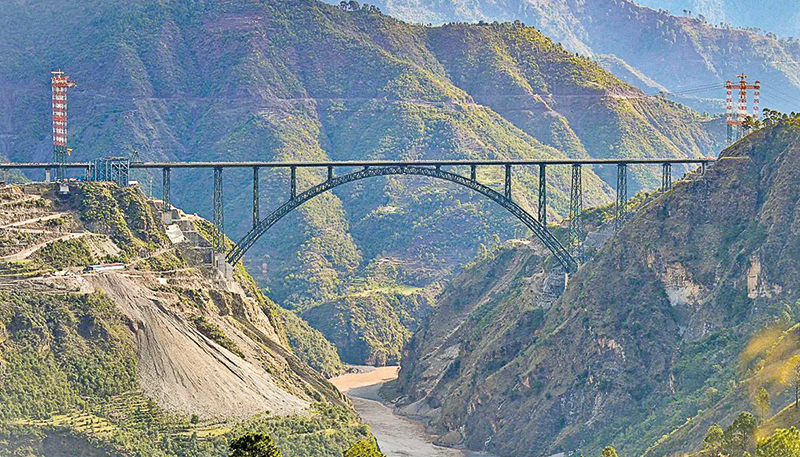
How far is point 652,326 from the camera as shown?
505 feet

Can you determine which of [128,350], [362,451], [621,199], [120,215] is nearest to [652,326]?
[621,199]

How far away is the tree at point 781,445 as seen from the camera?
106 meters

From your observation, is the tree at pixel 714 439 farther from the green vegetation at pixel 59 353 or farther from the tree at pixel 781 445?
the green vegetation at pixel 59 353

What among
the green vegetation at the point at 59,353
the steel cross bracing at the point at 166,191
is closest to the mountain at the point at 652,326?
the steel cross bracing at the point at 166,191

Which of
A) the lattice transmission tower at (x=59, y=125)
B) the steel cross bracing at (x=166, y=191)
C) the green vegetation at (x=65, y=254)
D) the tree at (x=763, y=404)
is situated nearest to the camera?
the tree at (x=763, y=404)

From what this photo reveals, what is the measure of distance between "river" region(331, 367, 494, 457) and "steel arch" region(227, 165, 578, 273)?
1974 cm

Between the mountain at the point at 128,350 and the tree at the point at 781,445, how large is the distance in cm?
3878

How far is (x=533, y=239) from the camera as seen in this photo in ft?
637

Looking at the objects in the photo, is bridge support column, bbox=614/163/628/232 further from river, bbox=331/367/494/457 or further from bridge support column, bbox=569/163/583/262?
river, bbox=331/367/494/457

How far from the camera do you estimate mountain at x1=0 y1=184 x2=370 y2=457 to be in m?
128

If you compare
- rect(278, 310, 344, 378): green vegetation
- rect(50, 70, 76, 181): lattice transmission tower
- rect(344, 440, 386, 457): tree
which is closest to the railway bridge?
rect(50, 70, 76, 181): lattice transmission tower

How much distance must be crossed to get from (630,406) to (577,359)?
8060 millimetres

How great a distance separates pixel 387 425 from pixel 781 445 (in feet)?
216

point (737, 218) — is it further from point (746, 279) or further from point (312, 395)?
point (312, 395)
